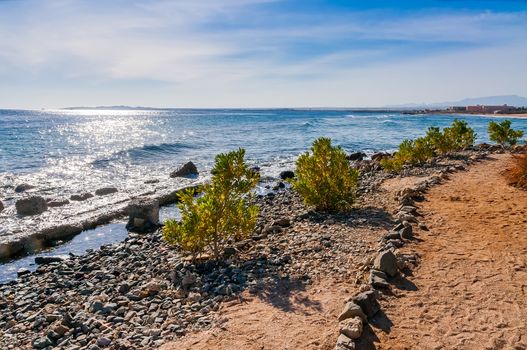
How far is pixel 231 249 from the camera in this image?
9023 millimetres

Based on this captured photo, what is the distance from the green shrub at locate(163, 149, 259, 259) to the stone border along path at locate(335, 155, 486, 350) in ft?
9.86

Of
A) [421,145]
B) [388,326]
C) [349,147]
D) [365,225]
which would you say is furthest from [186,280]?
[349,147]

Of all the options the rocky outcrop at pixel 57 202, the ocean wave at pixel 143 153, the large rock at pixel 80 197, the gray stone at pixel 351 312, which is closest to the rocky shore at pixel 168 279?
the gray stone at pixel 351 312

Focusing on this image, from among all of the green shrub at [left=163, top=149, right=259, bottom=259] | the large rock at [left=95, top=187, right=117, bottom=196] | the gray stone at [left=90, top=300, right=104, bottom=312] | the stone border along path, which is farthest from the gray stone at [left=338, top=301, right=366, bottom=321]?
the large rock at [left=95, top=187, right=117, bottom=196]

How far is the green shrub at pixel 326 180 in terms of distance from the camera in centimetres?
1169

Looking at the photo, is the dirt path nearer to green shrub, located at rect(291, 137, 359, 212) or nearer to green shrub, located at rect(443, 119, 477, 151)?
green shrub, located at rect(291, 137, 359, 212)

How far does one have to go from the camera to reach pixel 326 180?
11867mm

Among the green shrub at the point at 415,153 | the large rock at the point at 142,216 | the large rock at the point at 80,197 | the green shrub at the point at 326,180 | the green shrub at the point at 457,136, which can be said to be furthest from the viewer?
the green shrub at the point at 457,136

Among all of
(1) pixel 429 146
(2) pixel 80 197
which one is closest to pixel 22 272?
(2) pixel 80 197

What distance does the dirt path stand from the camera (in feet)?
17.3

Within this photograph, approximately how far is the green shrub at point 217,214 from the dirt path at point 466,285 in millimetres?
3756

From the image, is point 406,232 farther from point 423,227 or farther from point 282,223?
point 282,223

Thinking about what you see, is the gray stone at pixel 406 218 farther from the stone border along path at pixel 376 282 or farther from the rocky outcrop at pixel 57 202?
the rocky outcrop at pixel 57 202

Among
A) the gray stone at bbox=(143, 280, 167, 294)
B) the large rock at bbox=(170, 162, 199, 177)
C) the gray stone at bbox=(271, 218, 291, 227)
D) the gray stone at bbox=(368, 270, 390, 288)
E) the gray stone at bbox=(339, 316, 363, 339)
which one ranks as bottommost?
the large rock at bbox=(170, 162, 199, 177)
